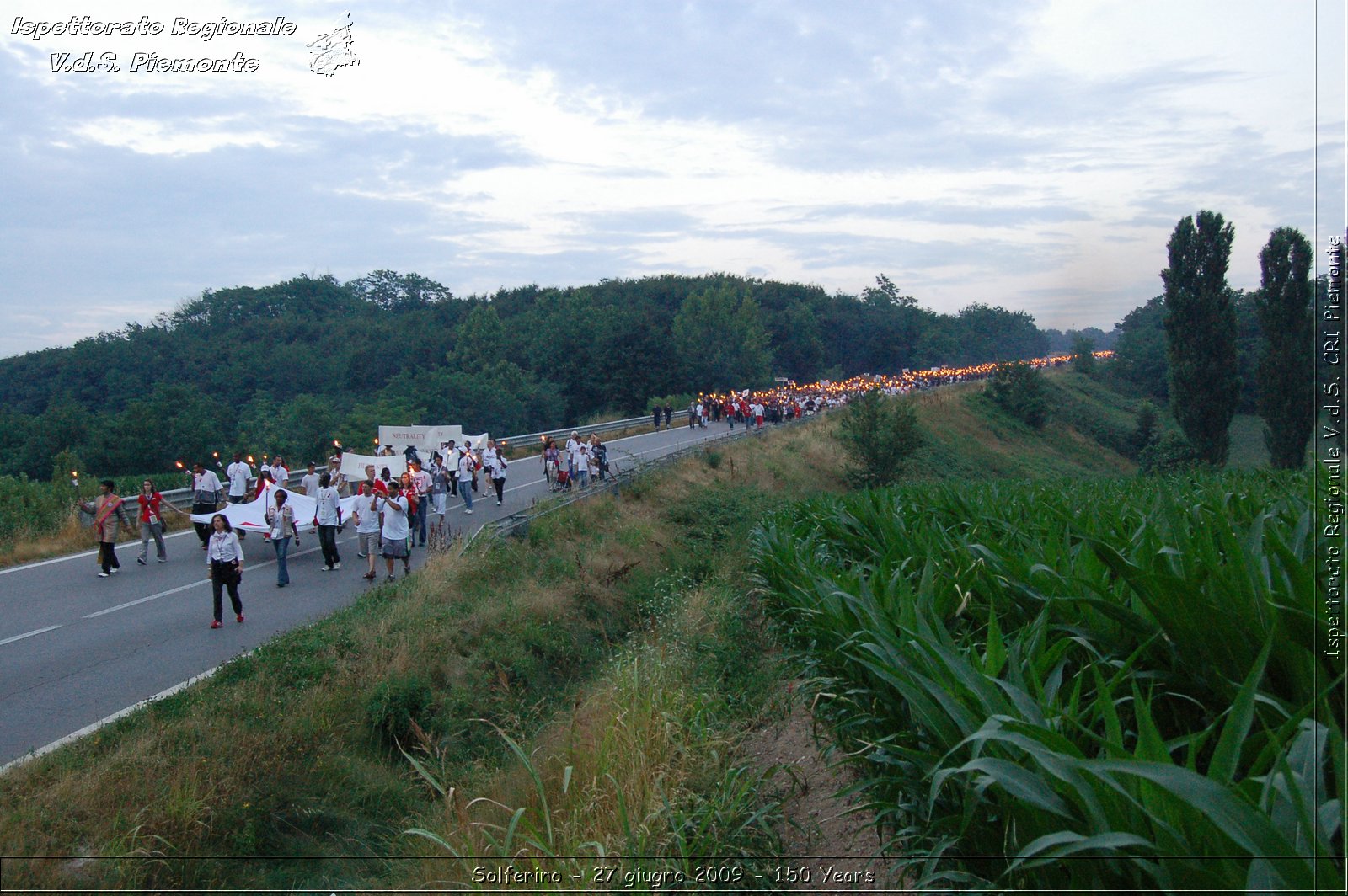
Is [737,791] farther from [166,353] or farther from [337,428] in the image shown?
[166,353]

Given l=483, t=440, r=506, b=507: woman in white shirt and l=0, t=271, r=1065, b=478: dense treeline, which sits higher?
l=0, t=271, r=1065, b=478: dense treeline

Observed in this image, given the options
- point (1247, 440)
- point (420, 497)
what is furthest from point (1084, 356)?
point (420, 497)

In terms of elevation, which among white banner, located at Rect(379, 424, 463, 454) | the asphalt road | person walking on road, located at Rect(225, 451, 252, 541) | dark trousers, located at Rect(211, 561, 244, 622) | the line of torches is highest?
the line of torches

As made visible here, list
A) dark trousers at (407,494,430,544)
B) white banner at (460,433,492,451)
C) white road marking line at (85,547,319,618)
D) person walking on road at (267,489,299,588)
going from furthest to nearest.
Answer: white banner at (460,433,492,451) → dark trousers at (407,494,430,544) → person walking on road at (267,489,299,588) → white road marking line at (85,547,319,618)

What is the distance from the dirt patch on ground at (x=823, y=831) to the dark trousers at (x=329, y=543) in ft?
43.2

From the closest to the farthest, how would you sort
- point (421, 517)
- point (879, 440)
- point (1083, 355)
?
point (421, 517) → point (879, 440) → point (1083, 355)

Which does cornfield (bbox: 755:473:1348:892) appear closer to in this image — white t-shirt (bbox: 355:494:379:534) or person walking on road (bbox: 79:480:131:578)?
white t-shirt (bbox: 355:494:379:534)

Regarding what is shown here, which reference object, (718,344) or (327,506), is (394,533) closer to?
(327,506)

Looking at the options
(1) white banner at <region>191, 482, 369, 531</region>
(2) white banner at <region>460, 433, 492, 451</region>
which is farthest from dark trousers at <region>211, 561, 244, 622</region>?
(2) white banner at <region>460, 433, 492, 451</region>

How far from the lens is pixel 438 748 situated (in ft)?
31.6

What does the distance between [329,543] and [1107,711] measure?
56.7 ft

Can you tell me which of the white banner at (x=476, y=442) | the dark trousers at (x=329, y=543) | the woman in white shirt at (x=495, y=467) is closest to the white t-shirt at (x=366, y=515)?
the dark trousers at (x=329, y=543)

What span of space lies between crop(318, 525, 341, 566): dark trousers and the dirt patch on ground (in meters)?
13.2

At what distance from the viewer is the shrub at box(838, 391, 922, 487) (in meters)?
34.3
